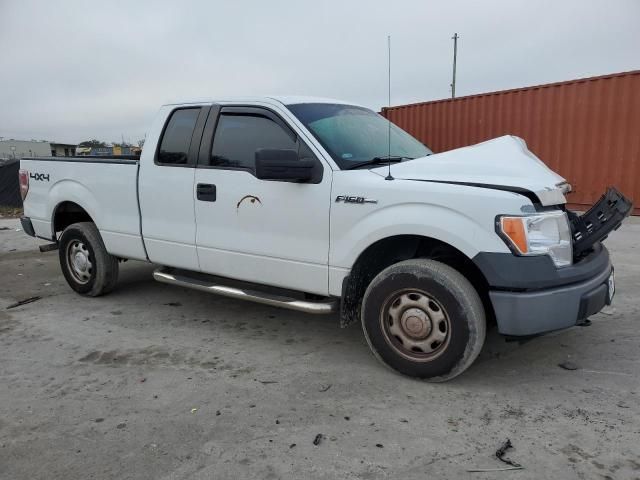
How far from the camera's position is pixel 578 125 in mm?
9922

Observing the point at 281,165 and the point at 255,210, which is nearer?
the point at 281,165

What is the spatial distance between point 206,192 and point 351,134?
123 centimetres

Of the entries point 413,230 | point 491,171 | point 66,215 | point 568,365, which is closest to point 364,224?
point 413,230

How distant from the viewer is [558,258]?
2.89m

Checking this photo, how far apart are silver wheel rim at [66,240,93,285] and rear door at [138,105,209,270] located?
A: 984 millimetres

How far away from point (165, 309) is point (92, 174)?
1.48 metres

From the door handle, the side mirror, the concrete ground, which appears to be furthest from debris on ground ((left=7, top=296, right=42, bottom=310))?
A: the side mirror

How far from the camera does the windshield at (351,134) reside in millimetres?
3561

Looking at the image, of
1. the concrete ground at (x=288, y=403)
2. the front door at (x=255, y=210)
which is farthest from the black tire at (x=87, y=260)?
the front door at (x=255, y=210)

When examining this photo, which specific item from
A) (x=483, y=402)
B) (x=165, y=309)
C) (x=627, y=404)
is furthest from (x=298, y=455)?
(x=165, y=309)

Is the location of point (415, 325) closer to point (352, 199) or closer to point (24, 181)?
point (352, 199)

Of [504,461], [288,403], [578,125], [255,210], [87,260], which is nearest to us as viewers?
[504,461]

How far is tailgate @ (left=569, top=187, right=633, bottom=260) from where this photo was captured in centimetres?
306

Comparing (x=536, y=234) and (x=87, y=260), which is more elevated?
(x=536, y=234)
